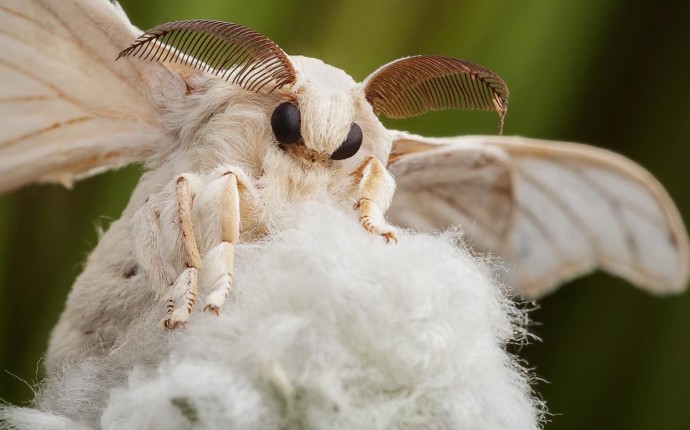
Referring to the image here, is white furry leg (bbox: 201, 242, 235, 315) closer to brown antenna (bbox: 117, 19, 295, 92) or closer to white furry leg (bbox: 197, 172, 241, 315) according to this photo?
white furry leg (bbox: 197, 172, 241, 315)

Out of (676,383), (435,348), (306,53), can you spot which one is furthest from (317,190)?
(676,383)

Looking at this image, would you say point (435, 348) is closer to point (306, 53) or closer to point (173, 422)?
point (173, 422)

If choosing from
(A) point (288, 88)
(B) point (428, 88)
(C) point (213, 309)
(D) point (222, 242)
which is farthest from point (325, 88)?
(C) point (213, 309)

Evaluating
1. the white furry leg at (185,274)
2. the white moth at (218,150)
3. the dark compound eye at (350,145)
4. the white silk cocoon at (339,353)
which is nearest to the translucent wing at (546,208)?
the white moth at (218,150)

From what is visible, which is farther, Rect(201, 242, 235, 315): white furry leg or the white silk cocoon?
Rect(201, 242, 235, 315): white furry leg

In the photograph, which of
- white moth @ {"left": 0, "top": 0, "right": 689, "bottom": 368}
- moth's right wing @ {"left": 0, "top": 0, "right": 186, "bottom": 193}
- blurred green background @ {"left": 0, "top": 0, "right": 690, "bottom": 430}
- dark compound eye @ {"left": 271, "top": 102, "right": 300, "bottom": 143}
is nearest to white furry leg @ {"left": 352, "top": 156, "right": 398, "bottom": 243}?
white moth @ {"left": 0, "top": 0, "right": 689, "bottom": 368}

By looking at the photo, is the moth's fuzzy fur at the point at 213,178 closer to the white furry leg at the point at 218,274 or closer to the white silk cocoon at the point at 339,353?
the white furry leg at the point at 218,274

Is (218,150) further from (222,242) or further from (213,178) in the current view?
(222,242)
